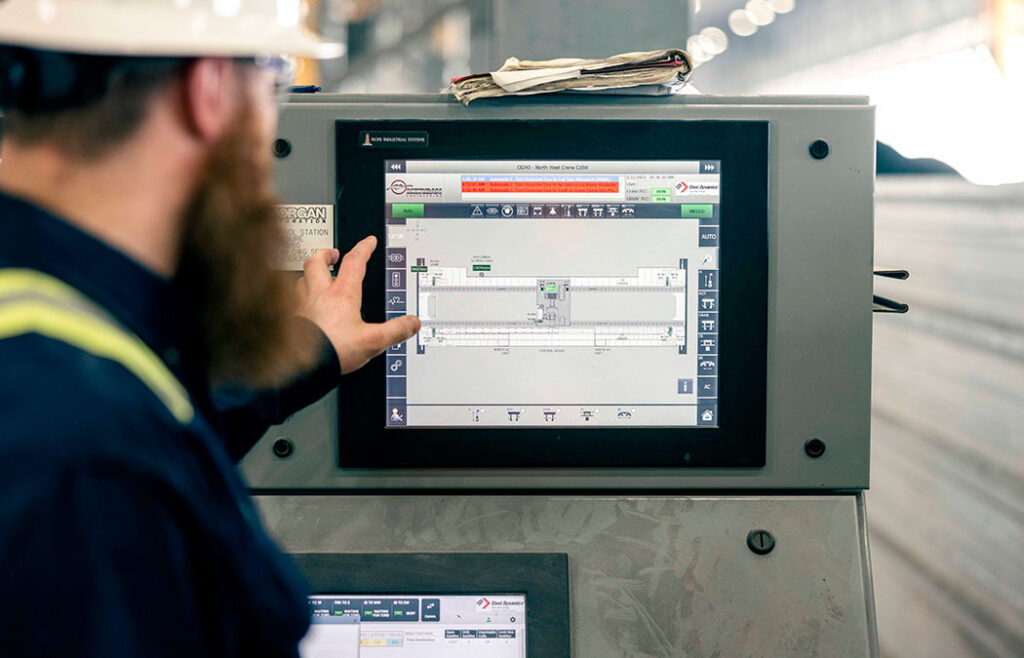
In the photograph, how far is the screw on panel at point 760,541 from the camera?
56.7 inches

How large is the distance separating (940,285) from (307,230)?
1.98 metres

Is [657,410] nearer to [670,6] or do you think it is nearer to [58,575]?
[670,6]

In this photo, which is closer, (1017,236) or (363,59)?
(1017,236)

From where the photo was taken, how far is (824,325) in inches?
56.8

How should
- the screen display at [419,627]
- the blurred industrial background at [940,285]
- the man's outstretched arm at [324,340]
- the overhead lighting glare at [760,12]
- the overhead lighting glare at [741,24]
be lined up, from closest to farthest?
the man's outstretched arm at [324,340]
the screen display at [419,627]
the blurred industrial background at [940,285]
the overhead lighting glare at [760,12]
the overhead lighting glare at [741,24]

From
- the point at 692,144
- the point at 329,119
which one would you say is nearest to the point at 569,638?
the point at 692,144

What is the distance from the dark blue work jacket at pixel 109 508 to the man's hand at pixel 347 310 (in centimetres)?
55

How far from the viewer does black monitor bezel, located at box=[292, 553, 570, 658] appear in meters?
1.41

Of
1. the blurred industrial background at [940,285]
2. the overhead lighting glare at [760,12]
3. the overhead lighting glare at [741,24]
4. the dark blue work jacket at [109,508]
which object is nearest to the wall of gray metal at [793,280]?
the blurred industrial background at [940,285]

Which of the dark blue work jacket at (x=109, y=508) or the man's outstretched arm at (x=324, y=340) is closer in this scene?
the dark blue work jacket at (x=109, y=508)

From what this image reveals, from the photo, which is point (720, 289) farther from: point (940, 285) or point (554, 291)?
point (940, 285)

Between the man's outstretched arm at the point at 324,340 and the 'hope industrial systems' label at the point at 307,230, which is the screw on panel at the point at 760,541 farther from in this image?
the 'hope industrial systems' label at the point at 307,230

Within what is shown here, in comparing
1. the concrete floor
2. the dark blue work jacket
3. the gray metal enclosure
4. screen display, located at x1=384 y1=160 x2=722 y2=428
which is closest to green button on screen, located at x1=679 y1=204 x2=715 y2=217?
screen display, located at x1=384 y1=160 x2=722 y2=428

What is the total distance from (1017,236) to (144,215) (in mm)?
2058
